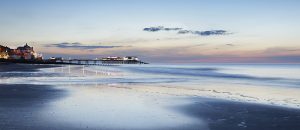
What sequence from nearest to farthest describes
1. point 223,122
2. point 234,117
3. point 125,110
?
point 223,122 → point 234,117 → point 125,110

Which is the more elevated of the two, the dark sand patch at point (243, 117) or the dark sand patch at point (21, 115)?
the dark sand patch at point (21, 115)

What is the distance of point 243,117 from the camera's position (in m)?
10.4

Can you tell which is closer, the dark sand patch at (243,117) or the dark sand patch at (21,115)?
the dark sand patch at (21,115)

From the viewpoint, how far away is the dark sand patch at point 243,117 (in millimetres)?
8844

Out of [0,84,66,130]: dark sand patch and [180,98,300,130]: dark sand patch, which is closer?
[0,84,66,130]: dark sand patch

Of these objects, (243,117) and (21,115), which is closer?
(21,115)

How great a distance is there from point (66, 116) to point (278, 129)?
578 centimetres

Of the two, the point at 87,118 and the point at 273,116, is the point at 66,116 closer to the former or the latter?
the point at 87,118

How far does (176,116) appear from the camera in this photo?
1046 cm

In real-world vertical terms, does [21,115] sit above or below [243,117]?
above

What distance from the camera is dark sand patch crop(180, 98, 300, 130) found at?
8844 mm

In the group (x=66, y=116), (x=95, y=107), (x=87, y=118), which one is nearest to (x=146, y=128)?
(x=87, y=118)

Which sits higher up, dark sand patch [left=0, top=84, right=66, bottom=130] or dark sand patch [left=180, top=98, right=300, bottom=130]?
dark sand patch [left=0, top=84, right=66, bottom=130]

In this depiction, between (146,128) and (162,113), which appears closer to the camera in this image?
(146,128)
